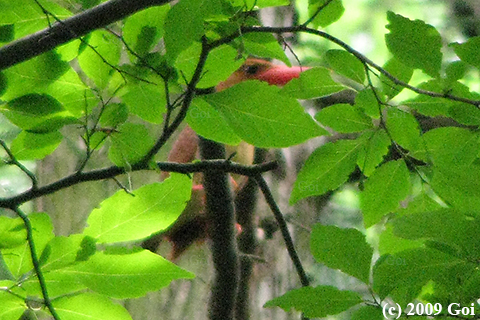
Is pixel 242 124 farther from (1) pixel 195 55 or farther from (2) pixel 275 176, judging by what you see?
(2) pixel 275 176

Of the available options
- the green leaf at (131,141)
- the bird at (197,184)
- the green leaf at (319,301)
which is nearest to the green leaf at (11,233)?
the green leaf at (131,141)

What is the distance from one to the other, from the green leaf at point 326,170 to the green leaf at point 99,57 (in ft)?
0.68

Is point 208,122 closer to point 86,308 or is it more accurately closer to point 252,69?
point 86,308

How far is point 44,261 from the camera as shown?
0.45 m

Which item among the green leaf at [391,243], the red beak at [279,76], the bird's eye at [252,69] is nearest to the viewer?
the green leaf at [391,243]

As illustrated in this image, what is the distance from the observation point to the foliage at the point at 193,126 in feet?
1.35

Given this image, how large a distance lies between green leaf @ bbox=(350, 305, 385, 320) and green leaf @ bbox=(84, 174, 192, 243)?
184 mm

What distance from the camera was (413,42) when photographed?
41 cm

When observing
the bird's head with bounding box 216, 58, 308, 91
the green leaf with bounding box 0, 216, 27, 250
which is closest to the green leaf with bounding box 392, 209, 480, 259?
the green leaf with bounding box 0, 216, 27, 250

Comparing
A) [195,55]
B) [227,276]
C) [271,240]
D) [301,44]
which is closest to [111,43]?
[195,55]

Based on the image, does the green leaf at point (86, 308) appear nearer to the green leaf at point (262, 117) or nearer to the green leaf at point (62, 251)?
the green leaf at point (62, 251)

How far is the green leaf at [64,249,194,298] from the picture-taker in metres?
0.45

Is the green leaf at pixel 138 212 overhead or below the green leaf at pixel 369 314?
overhead

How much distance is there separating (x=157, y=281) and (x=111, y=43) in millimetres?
211
